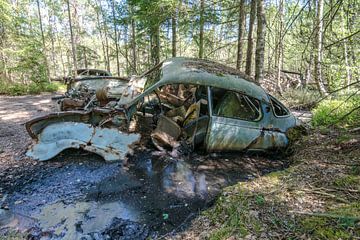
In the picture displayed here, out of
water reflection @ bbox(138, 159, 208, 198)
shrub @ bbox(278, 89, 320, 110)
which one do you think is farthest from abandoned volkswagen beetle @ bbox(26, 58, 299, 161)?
shrub @ bbox(278, 89, 320, 110)

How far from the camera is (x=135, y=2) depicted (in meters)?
9.60

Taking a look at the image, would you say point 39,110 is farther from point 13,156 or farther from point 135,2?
point 135,2

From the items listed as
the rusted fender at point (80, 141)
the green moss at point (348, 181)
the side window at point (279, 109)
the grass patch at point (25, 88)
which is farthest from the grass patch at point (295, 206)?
the grass patch at point (25, 88)

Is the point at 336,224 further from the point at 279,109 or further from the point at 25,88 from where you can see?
the point at 25,88

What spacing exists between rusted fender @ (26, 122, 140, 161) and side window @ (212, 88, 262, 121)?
192 centimetres

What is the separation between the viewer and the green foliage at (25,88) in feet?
41.1

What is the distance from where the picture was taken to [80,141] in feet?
13.2

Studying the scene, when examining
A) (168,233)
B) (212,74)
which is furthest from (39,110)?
(168,233)

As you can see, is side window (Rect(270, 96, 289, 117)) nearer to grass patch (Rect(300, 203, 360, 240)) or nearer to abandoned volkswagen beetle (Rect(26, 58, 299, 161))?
abandoned volkswagen beetle (Rect(26, 58, 299, 161))

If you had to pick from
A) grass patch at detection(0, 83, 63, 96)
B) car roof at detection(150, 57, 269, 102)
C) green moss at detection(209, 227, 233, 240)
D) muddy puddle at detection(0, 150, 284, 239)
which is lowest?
muddy puddle at detection(0, 150, 284, 239)

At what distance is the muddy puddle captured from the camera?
2707mm

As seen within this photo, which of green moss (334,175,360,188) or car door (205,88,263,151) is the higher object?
car door (205,88,263,151)

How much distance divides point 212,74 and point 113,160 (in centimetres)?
242

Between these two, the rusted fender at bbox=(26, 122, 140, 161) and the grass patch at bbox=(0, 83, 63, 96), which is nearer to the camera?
the rusted fender at bbox=(26, 122, 140, 161)
